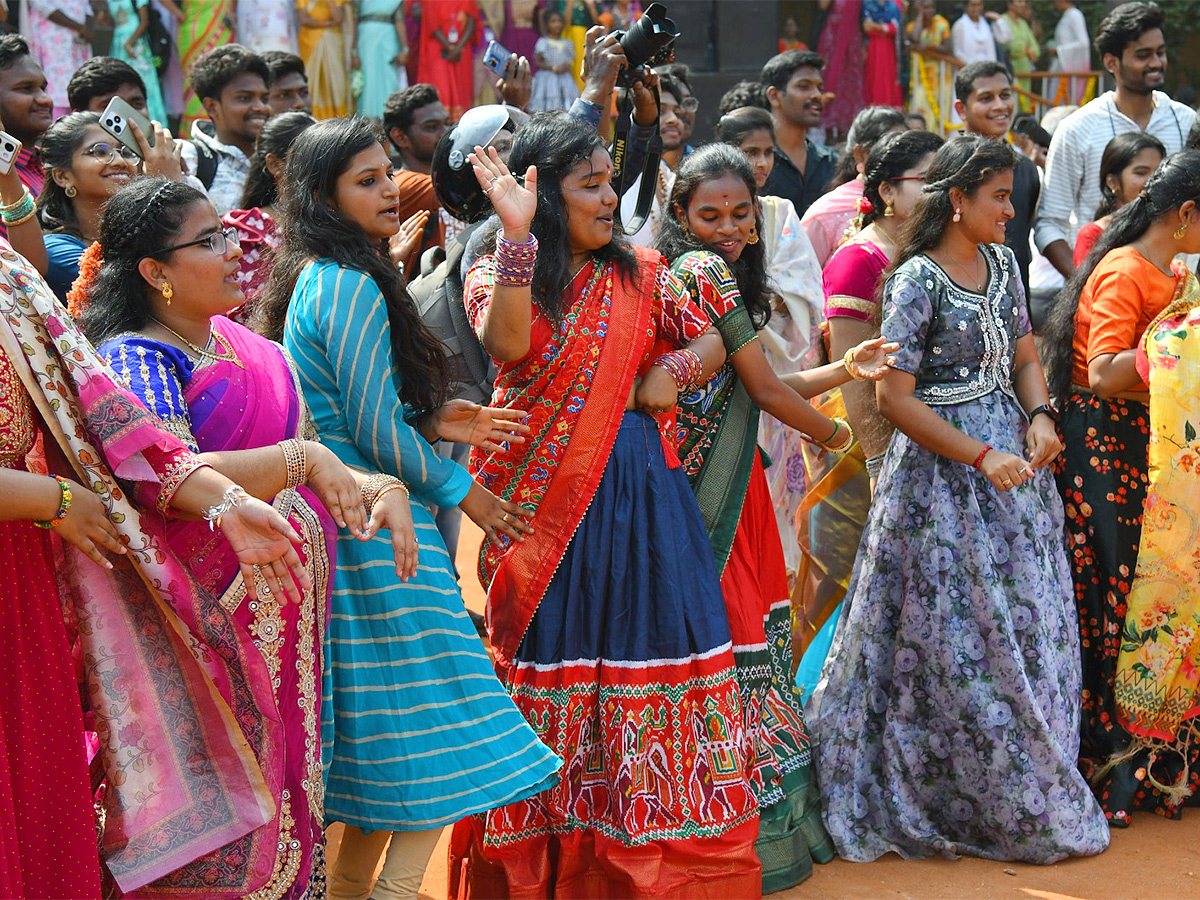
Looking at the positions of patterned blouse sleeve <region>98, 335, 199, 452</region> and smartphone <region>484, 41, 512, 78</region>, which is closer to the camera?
patterned blouse sleeve <region>98, 335, 199, 452</region>

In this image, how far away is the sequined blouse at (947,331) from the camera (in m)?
3.93

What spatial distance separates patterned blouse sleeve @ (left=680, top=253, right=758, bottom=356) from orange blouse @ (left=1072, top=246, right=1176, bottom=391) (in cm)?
129

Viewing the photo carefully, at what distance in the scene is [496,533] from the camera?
343 centimetres

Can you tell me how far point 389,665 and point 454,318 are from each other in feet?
4.23

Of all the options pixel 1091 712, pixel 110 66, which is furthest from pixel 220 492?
pixel 110 66

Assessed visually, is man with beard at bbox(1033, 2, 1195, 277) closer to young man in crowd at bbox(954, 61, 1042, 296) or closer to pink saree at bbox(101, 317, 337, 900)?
young man in crowd at bbox(954, 61, 1042, 296)

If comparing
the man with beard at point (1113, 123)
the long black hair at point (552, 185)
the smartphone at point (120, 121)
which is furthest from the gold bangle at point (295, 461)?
the man with beard at point (1113, 123)

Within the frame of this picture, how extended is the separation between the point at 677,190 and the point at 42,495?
2.19 metres

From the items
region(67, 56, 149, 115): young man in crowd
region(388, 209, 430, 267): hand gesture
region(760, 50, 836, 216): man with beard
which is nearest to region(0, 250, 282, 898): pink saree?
region(388, 209, 430, 267): hand gesture

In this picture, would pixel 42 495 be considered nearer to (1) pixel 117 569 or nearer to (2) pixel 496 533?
(1) pixel 117 569

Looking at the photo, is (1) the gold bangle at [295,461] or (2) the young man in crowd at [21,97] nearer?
(1) the gold bangle at [295,461]

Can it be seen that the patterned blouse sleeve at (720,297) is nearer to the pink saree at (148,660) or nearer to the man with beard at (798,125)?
the pink saree at (148,660)

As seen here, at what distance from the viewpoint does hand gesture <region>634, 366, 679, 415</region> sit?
138 inches

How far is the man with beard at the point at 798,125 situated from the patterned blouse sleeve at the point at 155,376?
15.8ft
